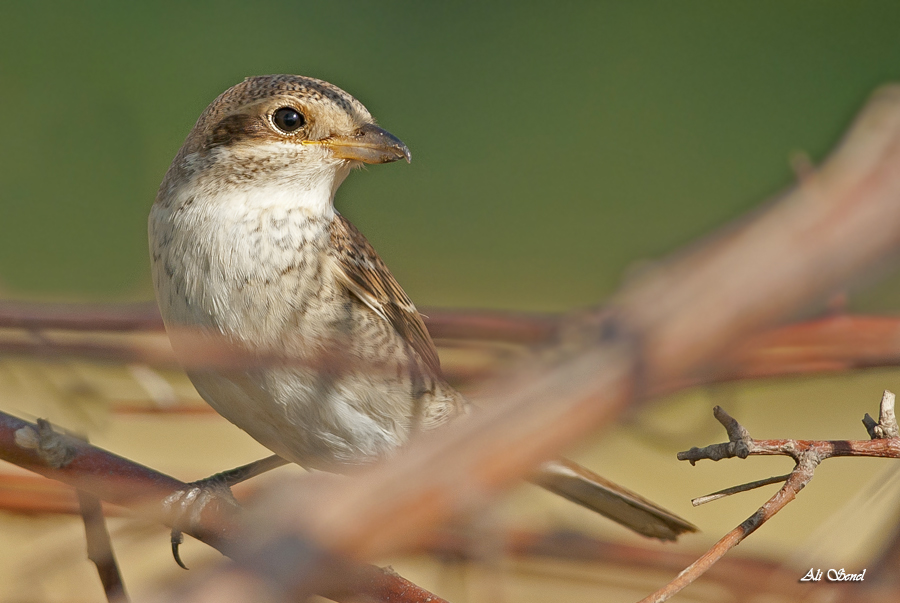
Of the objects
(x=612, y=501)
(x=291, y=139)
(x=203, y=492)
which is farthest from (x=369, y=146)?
(x=612, y=501)

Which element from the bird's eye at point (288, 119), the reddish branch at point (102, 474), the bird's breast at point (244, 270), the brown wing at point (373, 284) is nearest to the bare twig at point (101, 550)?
the reddish branch at point (102, 474)

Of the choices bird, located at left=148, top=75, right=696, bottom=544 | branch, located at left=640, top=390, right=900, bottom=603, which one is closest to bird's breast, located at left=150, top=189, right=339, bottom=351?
bird, located at left=148, top=75, right=696, bottom=544

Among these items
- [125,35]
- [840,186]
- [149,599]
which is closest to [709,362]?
[840,186]

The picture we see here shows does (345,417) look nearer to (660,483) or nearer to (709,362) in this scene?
(660,483)

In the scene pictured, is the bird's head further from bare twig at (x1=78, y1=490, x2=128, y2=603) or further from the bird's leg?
bare twig at (x1=78, y1=490, x2=128, y2=603)

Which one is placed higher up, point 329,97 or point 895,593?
point 329,97

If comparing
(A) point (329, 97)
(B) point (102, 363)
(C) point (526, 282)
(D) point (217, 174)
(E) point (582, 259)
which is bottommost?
(B) point (102, 363)
